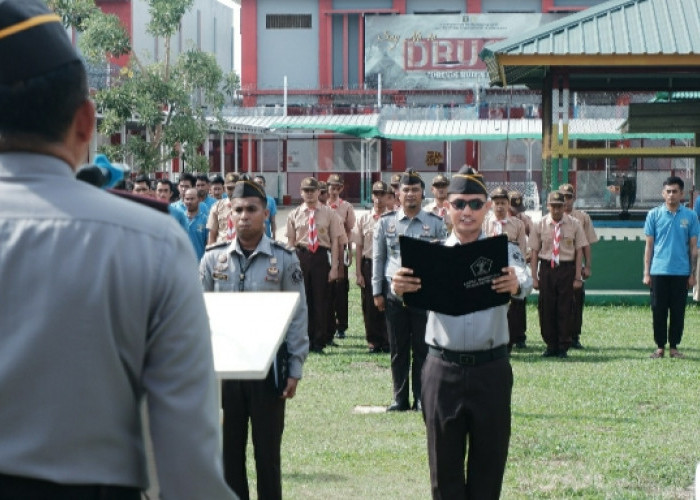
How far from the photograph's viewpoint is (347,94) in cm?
5459

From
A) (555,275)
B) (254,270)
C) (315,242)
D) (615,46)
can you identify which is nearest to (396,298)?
(254,270)

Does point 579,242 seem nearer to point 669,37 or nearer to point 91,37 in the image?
point 669,37

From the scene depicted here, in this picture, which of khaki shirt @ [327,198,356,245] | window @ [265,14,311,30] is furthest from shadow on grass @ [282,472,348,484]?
window @ [265,14,311,30]

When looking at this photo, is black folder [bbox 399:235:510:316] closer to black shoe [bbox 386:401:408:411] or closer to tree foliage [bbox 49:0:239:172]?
black shoe [bbox 386:401:408:411]

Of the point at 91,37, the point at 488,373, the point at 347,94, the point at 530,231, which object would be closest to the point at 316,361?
the point at 530,231

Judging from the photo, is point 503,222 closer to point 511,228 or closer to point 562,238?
point 511,228

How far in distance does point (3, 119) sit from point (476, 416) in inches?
152

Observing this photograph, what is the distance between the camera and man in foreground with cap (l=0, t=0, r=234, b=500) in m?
2.72

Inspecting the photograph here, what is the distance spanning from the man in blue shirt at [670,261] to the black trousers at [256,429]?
855cm

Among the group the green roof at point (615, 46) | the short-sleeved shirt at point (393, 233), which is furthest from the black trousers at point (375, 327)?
the green roof at point (615, 46)

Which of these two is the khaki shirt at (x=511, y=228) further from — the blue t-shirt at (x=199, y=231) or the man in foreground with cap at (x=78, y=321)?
the man in foreground with cap at (x=78, y=321)

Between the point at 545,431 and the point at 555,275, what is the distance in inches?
223

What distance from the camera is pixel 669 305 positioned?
1469cm

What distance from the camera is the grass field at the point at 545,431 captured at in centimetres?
844
